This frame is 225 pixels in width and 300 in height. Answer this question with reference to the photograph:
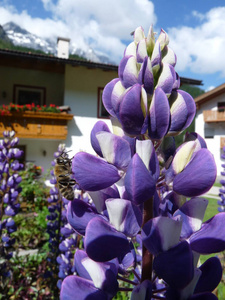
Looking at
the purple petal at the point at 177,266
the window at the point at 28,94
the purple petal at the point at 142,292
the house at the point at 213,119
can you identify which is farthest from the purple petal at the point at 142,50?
the house at the point at 213,119

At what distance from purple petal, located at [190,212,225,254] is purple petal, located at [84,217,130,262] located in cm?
21

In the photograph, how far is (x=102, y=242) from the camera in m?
0.75

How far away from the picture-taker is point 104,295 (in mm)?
815

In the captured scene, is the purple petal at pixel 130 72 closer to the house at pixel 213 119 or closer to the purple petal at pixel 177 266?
the purple petal at pixel 177 266

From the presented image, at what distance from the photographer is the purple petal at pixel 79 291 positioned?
2.61ft

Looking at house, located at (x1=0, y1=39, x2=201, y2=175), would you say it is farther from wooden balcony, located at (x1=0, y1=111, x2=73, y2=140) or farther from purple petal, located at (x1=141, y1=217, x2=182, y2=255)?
purple petal, located at (x1=141, y1=217, x2=182, y2=255)

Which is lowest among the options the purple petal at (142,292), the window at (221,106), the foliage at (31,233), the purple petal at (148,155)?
the foliage at (31,233)

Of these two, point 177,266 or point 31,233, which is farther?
point 31,233

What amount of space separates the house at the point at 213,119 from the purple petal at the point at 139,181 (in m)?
21.8

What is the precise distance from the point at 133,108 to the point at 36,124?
30.3 feet

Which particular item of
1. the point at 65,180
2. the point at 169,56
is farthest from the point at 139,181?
the point at 65,180

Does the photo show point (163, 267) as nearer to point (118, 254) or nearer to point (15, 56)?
point (118, 254)

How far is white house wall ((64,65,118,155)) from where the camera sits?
10.3 m

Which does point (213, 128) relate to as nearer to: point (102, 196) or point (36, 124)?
point (36, 124)
